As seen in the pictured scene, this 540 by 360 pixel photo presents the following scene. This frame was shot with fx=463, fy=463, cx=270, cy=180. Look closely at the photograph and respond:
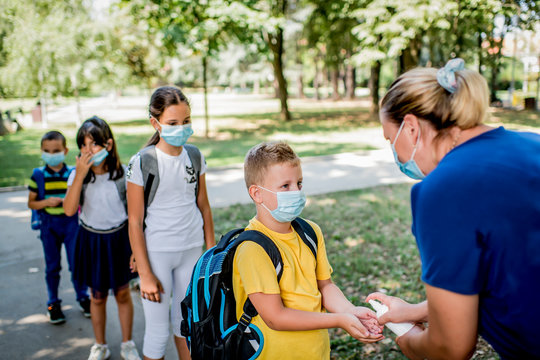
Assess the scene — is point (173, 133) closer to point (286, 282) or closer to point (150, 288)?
point (150, 288)

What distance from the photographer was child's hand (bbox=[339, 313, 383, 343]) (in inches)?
78.9

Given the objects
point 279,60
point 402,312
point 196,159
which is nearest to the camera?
point 402,312

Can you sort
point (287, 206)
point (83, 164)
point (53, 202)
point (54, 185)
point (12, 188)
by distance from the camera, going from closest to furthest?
1. point (287, 206)
2. point (83, 164)
3. point (53, 202)
4. point (54, 185)
5. point (12, 188)

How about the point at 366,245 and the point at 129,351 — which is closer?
the point at 129,351

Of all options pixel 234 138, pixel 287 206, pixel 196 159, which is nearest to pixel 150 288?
pixel 196 159

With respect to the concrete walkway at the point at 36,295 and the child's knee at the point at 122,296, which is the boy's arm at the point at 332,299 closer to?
the child's knee at the point at 122,296

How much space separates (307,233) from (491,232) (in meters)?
1.02

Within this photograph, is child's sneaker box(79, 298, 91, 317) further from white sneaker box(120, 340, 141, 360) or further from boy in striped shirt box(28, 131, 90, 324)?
white sneaker box(120, 340, 141, 360)

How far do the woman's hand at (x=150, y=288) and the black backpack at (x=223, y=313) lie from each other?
84 centimetres

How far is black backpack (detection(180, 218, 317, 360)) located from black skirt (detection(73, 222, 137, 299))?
1.53 m


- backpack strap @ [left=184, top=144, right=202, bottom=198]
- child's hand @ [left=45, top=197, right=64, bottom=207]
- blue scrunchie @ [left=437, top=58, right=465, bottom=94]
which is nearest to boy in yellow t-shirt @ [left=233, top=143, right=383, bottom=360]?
blue scrunchie @ [left=437, top=58, right=465, bottom=94]

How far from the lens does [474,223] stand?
1389mm

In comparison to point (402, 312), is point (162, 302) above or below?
below

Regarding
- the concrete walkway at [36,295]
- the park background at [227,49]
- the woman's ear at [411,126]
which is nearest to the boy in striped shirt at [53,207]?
the concrete walkway at [36,295]
